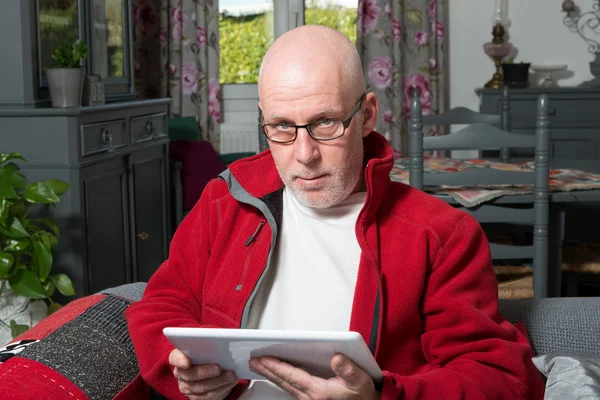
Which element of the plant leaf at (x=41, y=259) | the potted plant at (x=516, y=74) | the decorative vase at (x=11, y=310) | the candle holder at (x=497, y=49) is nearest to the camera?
the plant leaf at (x=41, y=259)

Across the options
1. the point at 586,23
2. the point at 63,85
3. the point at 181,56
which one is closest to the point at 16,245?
the point at 63,85

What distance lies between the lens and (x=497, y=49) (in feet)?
15.6

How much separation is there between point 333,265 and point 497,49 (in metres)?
3.65

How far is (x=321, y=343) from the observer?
105 centimetres

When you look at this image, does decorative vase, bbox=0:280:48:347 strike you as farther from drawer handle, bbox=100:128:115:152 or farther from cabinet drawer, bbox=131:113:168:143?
cabinet drawer, bbox=131:113:168:143

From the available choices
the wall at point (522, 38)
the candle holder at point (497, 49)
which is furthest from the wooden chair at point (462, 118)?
the wall at point (522, 38)

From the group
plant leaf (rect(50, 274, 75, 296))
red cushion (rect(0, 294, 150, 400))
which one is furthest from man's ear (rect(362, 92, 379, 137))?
plant leaf (rect(50, 274, 75, 296))

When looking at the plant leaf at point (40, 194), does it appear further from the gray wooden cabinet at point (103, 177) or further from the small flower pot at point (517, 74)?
the small flower pot at point (517, 74)

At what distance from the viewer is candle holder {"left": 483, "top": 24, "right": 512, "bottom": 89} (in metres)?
4.75

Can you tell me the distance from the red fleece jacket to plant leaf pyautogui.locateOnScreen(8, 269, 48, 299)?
3.60ft

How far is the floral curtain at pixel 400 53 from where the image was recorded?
15.9 feet

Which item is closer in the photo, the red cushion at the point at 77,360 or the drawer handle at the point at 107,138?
the red cushion at the point at 77,360

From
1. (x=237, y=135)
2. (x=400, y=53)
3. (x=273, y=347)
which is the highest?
(x=400, y=53)

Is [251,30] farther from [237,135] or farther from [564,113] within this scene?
[564,113]
